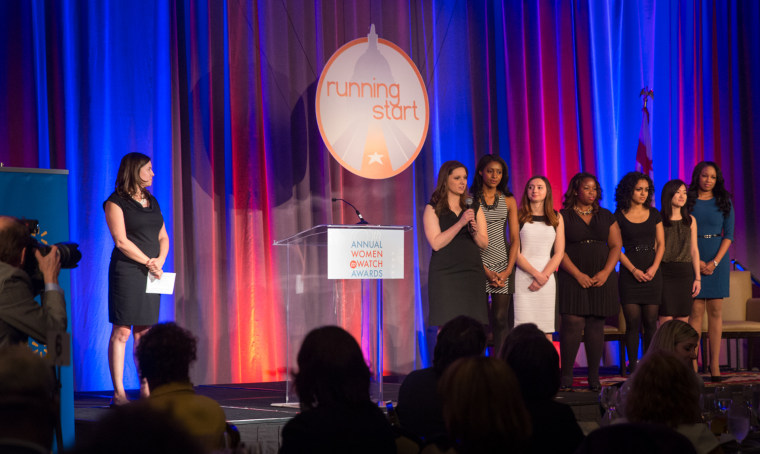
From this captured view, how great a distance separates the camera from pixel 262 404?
4547 millimetres

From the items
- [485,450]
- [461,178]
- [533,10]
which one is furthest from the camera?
[533,10]

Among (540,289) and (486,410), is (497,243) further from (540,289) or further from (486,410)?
(486,410)

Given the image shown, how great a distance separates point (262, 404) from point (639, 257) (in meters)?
2.76

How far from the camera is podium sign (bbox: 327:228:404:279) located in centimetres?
407

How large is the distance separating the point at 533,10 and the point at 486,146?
54.2 inches

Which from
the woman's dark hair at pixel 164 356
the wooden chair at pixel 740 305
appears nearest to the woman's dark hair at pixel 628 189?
the wooden chair at pixel 740 305

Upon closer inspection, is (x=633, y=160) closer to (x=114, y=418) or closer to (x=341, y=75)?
(x=341, y=75)

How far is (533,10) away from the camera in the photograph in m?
6.87

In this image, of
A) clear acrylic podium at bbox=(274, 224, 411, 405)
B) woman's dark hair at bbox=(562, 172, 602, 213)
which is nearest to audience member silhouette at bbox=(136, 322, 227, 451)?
clear acrylic podium at bbox=(274, 224, 411, 405)

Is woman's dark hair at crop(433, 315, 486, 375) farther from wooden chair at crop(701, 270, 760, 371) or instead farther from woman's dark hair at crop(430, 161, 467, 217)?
wooden chair at crop(701, 270, 760, 371)

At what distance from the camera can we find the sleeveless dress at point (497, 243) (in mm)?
4863

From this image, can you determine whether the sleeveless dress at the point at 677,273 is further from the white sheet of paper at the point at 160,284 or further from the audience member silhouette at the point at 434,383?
the white sheet of paper at the point at 160,284

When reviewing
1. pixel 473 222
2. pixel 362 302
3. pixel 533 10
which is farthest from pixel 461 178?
pixel 533 10

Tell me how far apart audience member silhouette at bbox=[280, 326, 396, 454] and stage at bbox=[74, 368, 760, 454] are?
155 centimetres
